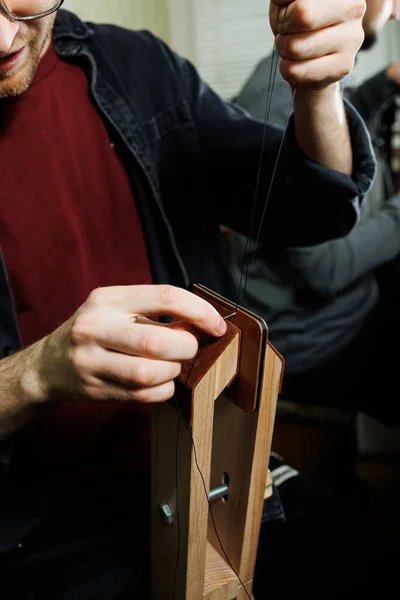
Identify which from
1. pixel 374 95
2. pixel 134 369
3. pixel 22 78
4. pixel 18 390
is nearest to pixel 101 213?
pixel 22 78

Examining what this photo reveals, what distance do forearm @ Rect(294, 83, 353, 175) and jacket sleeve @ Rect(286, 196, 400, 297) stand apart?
0.58 metres

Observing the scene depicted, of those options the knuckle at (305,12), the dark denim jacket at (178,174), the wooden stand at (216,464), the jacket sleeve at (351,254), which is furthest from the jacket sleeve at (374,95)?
the wooden stand at (216,464)

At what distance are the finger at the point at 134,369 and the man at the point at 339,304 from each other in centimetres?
94

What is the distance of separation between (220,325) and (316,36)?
0.33 m

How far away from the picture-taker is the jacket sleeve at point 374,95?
1673 mm

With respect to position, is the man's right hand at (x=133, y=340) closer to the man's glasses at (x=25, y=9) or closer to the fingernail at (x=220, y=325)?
the fingernail at (x=220, y=325)

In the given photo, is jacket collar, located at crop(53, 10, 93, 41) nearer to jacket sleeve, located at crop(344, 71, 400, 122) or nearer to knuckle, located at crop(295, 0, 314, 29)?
knuckle, located at crop(295, 0, 314, 29)

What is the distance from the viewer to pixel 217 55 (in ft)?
9.02

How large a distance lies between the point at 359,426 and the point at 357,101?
3.77 feet

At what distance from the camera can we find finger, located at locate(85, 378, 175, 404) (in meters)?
0.55

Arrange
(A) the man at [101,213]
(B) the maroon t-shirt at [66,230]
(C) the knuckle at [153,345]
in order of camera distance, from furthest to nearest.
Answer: (B) the maroon t-shirt at [66,230]
(A) the man at [101,213]
(C) the knuckle at [153,345]

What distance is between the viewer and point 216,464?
0.75 meters

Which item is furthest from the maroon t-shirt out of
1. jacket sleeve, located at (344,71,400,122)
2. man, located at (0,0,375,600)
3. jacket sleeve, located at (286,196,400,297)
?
jacket sleeve, located at (344,71,400,122)

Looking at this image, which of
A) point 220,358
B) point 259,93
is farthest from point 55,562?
point 259,93
